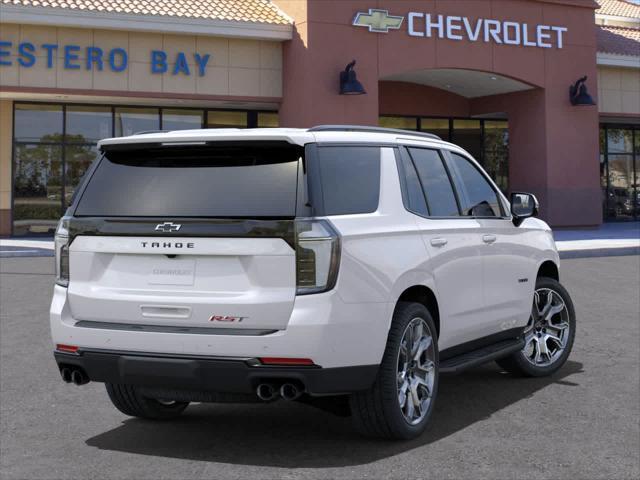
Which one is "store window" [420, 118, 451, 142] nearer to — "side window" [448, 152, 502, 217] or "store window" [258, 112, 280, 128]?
"store window" [258, 112, 280, 128]

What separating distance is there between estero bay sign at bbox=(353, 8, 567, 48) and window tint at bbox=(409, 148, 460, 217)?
2082 cm

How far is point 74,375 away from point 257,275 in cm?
133

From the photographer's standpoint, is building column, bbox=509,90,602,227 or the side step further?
building column, bbox=509,90,602,227

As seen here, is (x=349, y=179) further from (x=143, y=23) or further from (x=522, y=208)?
(x=143, y=23)

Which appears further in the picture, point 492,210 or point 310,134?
point 492,210

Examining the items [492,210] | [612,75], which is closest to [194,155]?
[492,210]

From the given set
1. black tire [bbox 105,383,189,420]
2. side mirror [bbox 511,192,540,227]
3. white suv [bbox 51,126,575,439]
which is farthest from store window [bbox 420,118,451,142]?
black tire [bbox 105,383,189,420]

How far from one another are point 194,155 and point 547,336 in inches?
146

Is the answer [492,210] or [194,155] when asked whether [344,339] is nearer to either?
[194,155]

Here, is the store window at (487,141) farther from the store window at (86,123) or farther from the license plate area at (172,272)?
the license plate area at (172,272)

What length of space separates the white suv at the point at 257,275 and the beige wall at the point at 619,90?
2821cm

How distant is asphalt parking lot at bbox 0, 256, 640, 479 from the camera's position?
191 inches

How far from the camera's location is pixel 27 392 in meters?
6.86

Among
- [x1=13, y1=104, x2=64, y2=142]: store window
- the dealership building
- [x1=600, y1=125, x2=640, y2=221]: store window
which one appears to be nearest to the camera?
the dealership building
